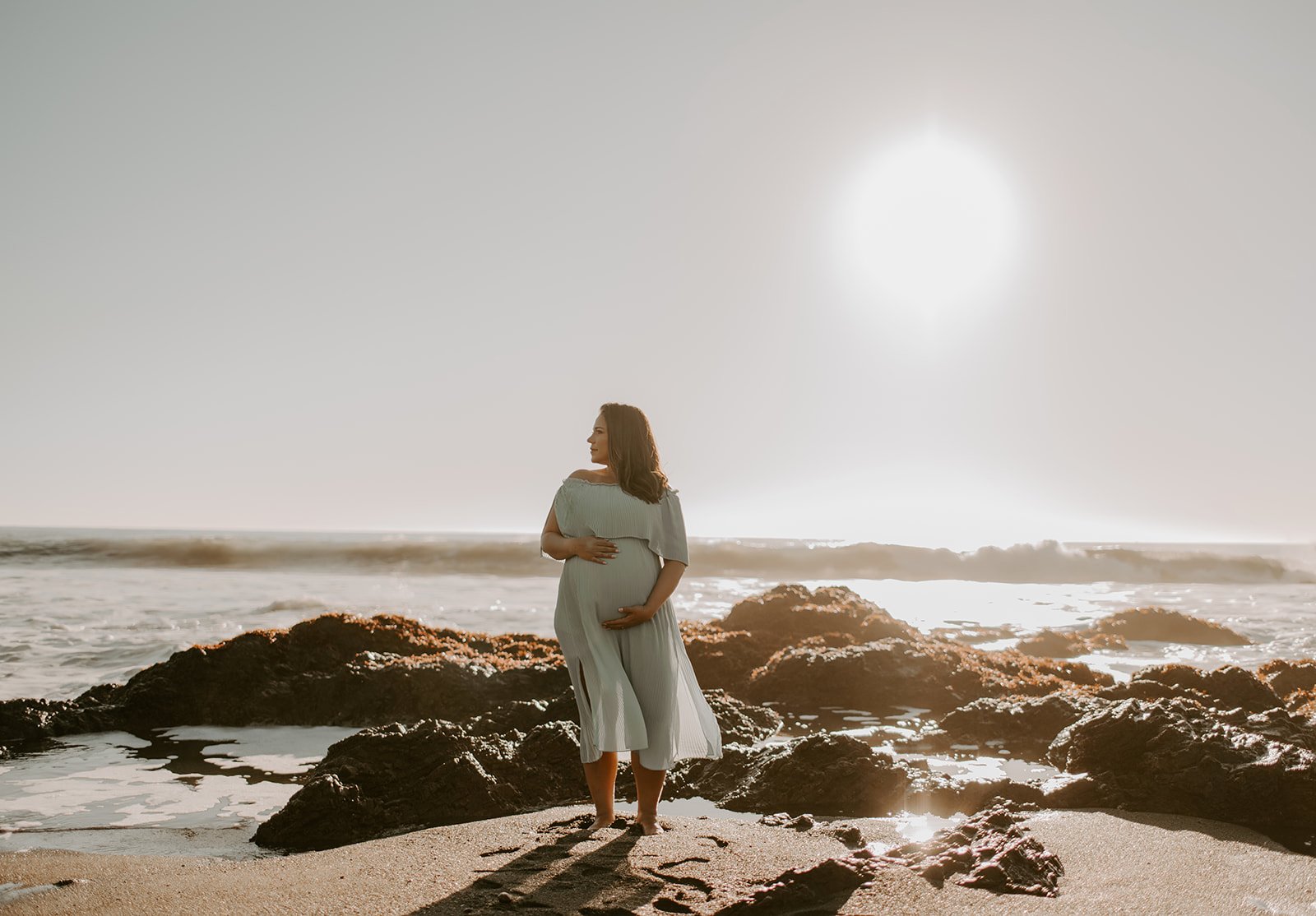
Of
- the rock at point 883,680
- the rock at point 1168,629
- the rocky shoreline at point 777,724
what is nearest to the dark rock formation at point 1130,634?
the rock at point 1168,629

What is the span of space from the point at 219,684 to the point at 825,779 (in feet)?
21.0

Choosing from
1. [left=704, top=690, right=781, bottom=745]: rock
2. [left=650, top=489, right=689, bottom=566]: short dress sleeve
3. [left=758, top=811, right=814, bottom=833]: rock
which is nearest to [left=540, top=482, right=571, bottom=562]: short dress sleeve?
[left=650, top=489, right=689, bottom=566]: short dress sleeve

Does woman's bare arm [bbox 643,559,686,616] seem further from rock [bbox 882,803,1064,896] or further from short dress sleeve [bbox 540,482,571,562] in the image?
rock [bbox 882,803,1064,896]

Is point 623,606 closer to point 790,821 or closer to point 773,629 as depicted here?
point 790,821

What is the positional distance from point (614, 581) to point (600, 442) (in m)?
0.70

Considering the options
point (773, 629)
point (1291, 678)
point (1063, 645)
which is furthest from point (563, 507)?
point (1063, 645)

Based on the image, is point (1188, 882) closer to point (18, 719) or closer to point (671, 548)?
point (671, 548)

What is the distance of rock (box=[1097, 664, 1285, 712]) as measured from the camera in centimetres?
717

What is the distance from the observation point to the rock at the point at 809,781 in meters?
5.06

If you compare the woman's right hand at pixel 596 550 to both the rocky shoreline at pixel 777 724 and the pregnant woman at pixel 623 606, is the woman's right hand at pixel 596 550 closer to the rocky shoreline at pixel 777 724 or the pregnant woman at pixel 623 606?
the pregnant woman at pixel 623 606

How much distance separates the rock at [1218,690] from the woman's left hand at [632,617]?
498 cm

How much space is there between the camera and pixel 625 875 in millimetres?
3492

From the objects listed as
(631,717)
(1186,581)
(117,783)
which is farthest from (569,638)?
(1186,581)

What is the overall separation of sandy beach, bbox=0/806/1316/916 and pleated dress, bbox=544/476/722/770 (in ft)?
1.56
